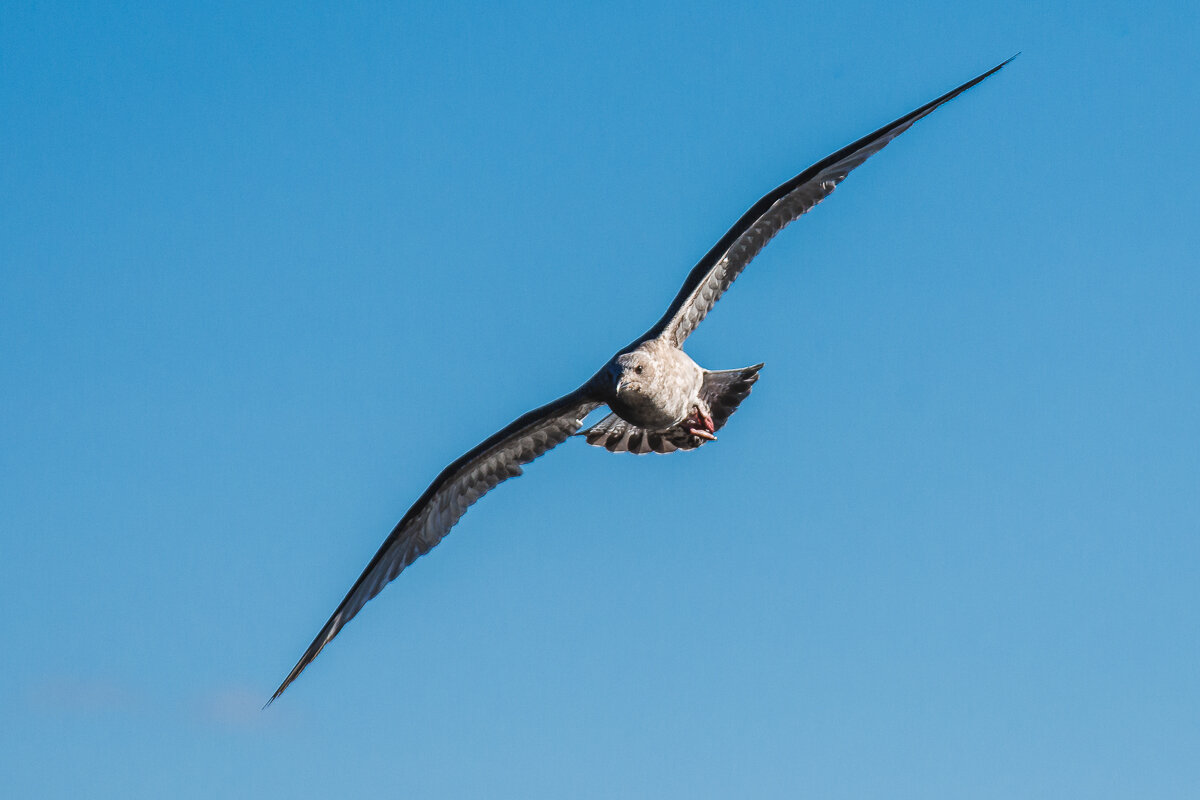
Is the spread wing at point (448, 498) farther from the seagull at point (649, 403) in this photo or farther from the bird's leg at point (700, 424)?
the bird's leg at point (700, 424)

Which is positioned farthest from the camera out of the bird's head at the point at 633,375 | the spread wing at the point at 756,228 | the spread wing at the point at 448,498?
the spread wing at the point at 448,498

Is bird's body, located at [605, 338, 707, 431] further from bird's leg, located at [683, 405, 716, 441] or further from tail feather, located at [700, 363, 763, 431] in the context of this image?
tail feather, located at [700, 363, 763, 431]

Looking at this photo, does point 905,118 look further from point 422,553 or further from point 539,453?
point 422,553

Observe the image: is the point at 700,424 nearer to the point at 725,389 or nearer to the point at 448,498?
the point at 725,389

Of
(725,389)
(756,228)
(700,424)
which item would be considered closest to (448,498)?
(700,424)


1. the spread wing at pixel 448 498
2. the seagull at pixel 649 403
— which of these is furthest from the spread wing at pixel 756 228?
the spread wing at pixel 448 498

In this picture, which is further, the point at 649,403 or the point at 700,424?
the point at 700,424
